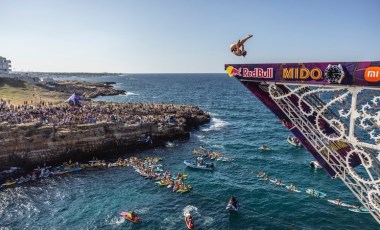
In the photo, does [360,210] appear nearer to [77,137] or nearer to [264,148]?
[264,148]

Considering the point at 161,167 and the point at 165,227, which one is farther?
the point at 161,167

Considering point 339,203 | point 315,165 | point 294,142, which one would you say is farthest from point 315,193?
point 294,142

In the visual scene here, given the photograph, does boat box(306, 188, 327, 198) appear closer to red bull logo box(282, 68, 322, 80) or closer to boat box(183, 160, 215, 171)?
boat box(183, 160, 215, 171)

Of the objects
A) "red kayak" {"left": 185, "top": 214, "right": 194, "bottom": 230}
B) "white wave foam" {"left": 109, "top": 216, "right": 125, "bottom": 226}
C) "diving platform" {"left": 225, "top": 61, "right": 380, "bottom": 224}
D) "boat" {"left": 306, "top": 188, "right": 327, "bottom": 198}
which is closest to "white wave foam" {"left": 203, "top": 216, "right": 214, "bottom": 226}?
"red kayak" {"left": 185, "top": 214, "right": 194, "bottom": 230}

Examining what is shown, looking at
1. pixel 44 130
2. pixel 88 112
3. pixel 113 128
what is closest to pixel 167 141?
pixel 113 128

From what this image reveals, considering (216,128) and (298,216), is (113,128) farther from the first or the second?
(298,216)

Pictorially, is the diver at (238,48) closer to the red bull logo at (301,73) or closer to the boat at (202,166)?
the red bull logo at (301,73)

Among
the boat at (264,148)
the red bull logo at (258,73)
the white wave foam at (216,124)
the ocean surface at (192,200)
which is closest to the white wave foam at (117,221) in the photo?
the ocean surface at (192,200)
